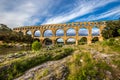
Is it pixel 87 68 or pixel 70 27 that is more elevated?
pixel 70 27

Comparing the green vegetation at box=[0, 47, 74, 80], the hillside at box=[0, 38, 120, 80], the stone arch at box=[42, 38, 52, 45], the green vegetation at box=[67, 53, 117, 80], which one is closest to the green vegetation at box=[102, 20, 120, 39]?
the stone arch at box=[42, 38, 52, 45]

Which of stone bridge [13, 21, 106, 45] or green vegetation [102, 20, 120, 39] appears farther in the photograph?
stone bridge [13, 21, 106, 45]

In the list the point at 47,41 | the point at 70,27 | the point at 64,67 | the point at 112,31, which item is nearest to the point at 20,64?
the point at 64,67

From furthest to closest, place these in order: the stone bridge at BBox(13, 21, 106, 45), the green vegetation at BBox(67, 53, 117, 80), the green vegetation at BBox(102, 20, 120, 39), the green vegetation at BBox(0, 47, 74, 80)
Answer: the stone bridge at BBox(13, 21, 106, 45) < the green vegetation at BBox(102, 20, 120, 39) < the green vegetation at BBox(0, 47, 74, 80) < the green vegetation at BBox(67, 53, 117, 80)

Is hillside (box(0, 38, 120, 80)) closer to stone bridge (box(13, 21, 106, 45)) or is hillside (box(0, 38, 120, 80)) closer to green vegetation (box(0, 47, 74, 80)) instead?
green vegetation (box(0, 47, 74, 80))

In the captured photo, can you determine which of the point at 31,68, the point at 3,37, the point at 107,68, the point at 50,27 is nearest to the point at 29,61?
the point at 31,68

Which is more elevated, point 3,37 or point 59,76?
point 3,37

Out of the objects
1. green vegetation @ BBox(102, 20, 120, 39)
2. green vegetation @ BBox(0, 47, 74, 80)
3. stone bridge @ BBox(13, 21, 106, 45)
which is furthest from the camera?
stone bridge @ BBox(13, 21, 106, 45)

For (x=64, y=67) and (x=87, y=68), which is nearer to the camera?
(x=87, y=68)

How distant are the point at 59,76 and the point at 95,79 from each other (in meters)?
2.14

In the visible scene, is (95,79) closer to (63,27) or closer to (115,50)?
(115,50)

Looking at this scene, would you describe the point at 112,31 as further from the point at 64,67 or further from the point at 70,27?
the point at 64,67

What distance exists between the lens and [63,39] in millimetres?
69812

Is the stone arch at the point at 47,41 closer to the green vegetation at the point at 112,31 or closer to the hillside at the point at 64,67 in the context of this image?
the green vegetation at the point at 112,31
